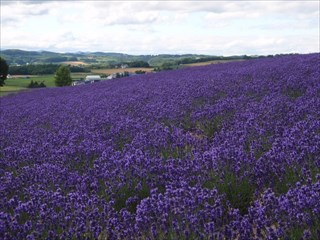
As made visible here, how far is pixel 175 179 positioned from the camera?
4.00 metres

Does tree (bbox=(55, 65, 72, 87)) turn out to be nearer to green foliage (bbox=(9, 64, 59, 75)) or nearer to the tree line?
the tree line

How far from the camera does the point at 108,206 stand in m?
3.45

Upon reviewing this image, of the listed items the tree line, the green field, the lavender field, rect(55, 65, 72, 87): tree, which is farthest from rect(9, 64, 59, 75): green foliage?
the lavender field

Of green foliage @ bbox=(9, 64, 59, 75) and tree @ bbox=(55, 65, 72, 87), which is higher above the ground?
tree @ bbox=(55, 65, 72, 87)

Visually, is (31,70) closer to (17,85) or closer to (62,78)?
(17,85)

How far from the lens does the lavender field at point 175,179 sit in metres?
2.96

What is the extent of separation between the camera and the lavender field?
2.96 metres

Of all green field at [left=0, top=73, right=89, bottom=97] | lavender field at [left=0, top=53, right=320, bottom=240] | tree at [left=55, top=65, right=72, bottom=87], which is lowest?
green field at [left=0, top=73, right=89, bottom=97]

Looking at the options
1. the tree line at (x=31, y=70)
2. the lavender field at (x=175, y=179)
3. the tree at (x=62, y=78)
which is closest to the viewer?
the lavender field at (x=175, y=179)

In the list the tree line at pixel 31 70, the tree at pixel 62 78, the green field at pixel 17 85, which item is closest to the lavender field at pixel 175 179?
the green field at pixel 17 85

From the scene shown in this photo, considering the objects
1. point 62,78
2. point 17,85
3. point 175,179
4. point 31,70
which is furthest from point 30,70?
point 175,179

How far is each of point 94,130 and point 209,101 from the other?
2483 millimetres

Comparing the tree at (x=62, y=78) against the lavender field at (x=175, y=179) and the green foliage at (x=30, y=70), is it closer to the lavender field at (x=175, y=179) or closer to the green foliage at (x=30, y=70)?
the green foliage at (x=30, y=70)

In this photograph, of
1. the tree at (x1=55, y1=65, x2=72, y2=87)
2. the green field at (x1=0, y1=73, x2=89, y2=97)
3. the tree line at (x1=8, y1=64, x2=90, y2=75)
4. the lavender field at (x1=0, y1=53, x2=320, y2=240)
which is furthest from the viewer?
the tree line at (x1=8, y1=64, x2=90, y2=75)
